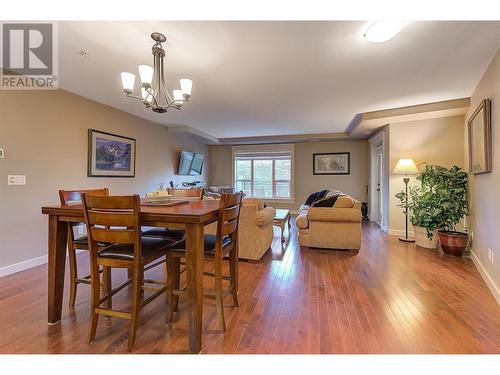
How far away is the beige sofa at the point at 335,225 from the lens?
355 centimetres

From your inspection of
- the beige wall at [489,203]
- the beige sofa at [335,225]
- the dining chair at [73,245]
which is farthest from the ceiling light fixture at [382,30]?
the dining chair at [73,245]

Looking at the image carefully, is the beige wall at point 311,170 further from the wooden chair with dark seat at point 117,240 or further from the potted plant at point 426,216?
the wooden chair with dark seat at point 117,240

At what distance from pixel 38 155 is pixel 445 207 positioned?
5.51 meters

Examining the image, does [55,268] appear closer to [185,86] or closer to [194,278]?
[194,278]

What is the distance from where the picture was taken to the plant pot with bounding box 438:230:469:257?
3346mm

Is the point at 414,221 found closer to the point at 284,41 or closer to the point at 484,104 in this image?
the point at 484,104

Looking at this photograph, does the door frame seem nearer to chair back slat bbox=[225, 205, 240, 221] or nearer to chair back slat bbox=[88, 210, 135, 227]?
chair back slat bbox=[225, 205, 240, 221]

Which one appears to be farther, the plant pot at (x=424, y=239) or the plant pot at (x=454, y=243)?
the plant pot at (x=424, y=239)

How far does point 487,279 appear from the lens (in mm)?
2537

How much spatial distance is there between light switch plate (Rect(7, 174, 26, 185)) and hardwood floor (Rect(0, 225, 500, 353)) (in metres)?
1.04

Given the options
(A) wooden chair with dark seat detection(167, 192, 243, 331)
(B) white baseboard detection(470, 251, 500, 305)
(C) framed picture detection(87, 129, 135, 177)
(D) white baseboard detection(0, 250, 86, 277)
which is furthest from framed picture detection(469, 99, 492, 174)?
(D) white baseboard detection(0, 250, 86, 277)

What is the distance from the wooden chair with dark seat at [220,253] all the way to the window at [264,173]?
18.7ft
